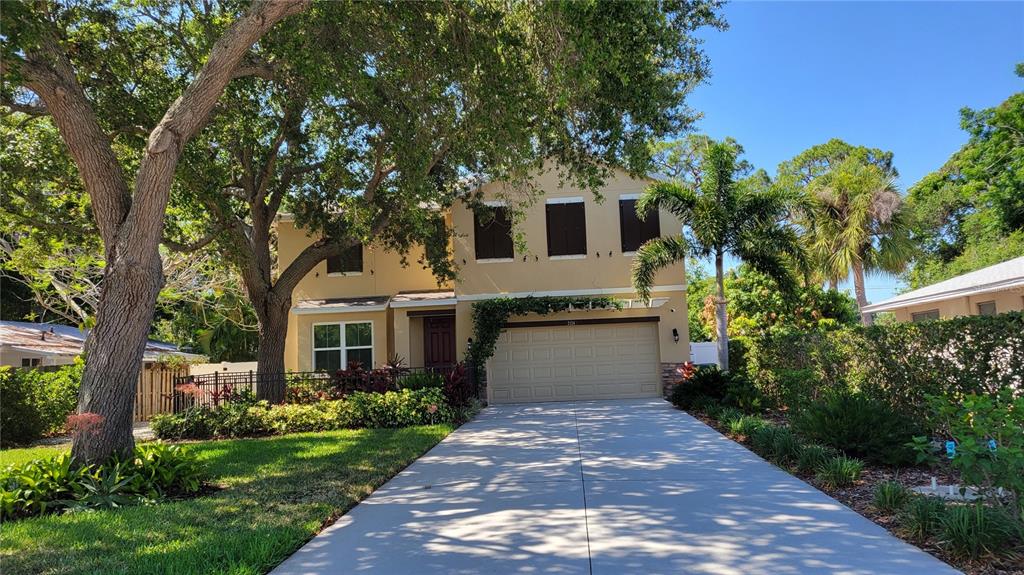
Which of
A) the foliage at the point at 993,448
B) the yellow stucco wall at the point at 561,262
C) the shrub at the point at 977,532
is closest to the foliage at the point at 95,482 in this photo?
the shrub at the point at 977,532

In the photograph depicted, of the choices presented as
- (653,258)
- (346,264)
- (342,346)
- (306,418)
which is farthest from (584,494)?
(346,264)

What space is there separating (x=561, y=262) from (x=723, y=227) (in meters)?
4.68

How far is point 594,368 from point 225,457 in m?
9.95

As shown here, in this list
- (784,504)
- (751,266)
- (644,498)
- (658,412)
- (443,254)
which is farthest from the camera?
(443,254)

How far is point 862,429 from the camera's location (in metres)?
7.55

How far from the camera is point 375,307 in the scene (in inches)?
672

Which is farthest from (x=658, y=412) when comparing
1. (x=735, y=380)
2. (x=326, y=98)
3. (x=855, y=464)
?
(x=326, y=98)

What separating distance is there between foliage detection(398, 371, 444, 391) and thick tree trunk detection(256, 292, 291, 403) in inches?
118

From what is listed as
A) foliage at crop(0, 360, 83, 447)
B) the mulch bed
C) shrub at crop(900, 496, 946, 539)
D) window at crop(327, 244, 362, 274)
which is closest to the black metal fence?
foliage at crop(0, 360, 83, 447)

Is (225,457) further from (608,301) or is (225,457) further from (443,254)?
(608,301)

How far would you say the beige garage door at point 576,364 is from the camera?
16.8 meters

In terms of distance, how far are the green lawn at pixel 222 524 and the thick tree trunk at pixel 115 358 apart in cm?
104

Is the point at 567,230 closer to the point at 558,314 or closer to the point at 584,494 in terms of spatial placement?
the point at 558,314

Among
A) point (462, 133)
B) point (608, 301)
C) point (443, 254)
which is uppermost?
point (462, 133)
